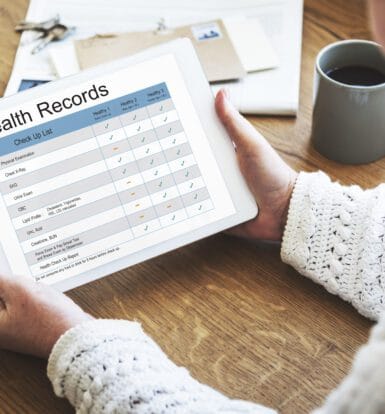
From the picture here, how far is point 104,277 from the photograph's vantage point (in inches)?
30.7

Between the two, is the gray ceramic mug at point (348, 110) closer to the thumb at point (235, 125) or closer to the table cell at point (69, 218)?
the thumb at point (235, 125)

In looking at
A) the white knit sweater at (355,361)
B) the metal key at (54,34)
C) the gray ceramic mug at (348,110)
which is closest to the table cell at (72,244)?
the white knit sweater at (355,361)

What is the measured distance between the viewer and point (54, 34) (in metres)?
1.07

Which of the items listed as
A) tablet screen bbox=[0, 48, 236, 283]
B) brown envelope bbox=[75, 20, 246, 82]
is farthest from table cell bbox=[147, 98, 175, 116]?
brown envelope bbox=[75, 20, 246, 82]

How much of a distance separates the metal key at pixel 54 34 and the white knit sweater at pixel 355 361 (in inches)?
18.9

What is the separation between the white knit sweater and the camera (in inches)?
20.6

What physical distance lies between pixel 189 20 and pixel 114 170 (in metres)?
0.41

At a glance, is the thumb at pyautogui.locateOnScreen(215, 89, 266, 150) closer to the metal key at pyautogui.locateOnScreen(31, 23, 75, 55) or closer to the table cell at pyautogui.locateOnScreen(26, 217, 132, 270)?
the table cell at pyautogui.locateOnScreen(26, 217, 132, 270)

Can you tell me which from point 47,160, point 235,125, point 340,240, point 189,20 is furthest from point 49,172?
point 189,20

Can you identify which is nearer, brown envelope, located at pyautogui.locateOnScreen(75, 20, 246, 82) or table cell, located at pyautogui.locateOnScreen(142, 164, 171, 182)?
table cell, located at pyautogui.locateOnScreen(142, 164, 171, 182)

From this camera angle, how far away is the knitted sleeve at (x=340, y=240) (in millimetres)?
726

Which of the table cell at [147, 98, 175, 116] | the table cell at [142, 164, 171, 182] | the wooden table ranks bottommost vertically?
the wooden table

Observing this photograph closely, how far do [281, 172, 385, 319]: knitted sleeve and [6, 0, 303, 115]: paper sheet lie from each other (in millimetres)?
240

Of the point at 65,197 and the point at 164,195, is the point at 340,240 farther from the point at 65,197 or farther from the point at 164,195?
the point at 65,197
